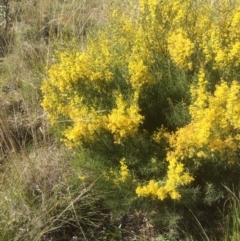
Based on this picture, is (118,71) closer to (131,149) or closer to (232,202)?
(131,149)

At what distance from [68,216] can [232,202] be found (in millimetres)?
1107

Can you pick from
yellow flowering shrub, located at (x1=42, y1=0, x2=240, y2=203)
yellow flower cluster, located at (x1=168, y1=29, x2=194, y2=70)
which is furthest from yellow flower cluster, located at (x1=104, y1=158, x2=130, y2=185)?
yellow flower cluster, located at (x1=168, y1=29, x2=194, y2=70)

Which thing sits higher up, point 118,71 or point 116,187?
point 118,71

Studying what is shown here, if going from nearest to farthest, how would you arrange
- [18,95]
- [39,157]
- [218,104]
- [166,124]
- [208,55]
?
[218,104] → [208,55] → [166,124] → [39,157] → [18,95]

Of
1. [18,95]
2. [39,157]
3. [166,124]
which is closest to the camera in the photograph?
[166,124]

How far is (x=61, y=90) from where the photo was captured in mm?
3004

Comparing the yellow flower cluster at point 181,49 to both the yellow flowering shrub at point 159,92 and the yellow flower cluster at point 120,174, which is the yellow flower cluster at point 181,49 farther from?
the yellow flower cluster at point 120,174

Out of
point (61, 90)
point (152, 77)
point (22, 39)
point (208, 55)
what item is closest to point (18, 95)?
point (22, 39)

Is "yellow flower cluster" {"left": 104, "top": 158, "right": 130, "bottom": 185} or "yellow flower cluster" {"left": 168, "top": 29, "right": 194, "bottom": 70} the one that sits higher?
"yellow flower cluster" {"left": 168, "top": 29, "right": 194, "bottom": 70}

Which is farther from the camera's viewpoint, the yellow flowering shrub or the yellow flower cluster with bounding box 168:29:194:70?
the yellow flower cluster with bounding box 168:29:194:70

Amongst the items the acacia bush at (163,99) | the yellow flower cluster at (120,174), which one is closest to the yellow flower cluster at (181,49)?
the acacia bush at (163,99)

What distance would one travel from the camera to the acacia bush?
8.55 feet

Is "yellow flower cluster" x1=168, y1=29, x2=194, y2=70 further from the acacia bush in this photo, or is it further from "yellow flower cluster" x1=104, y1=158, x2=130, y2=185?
"yellow flower cluster" x1=104, y1=158, x2=130, y2=185

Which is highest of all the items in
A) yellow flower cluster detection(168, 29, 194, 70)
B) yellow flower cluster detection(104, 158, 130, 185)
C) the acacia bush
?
yellow flower cluster detection(168, 29, 194, 70)
